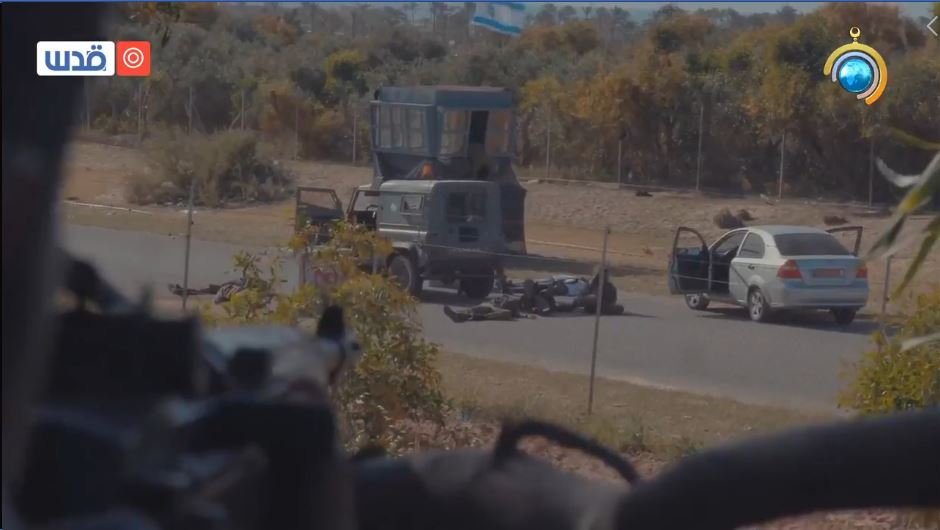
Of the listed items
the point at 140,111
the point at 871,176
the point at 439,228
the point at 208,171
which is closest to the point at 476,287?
the point at 439,228

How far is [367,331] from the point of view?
727cm

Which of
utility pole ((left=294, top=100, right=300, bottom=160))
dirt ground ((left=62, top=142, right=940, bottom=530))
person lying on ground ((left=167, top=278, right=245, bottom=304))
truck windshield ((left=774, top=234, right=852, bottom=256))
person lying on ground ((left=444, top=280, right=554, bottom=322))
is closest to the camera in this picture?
dirt ground ((left=62, top=142, right=940, bottom=530))

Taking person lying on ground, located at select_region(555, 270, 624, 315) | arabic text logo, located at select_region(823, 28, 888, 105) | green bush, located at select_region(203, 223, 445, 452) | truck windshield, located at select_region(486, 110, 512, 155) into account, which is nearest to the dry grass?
green bush, located at select_region(203, 223, 445, 452)

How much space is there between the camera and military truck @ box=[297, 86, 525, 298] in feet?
65.2

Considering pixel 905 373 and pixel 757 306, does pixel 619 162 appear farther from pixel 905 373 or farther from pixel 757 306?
pixel 905 373

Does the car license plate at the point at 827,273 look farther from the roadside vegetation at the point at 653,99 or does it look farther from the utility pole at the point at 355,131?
the utility pole at the point at 355,131

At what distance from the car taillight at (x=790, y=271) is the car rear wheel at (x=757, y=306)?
0.43 meters

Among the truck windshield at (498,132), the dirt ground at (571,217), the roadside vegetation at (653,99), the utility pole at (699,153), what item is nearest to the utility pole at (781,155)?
the roadside vegetation at (653,99)

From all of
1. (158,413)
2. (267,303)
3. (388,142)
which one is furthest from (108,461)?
(388,142)

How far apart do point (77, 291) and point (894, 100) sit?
90.9 feet

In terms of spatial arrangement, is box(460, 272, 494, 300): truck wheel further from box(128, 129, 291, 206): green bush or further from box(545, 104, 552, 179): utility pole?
box(545, 104, 552, 179): utility pole

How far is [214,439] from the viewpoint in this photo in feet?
2.73

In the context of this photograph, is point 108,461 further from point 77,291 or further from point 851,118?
point 851,118

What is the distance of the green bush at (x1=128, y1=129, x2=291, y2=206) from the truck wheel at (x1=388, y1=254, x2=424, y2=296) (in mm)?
2907
